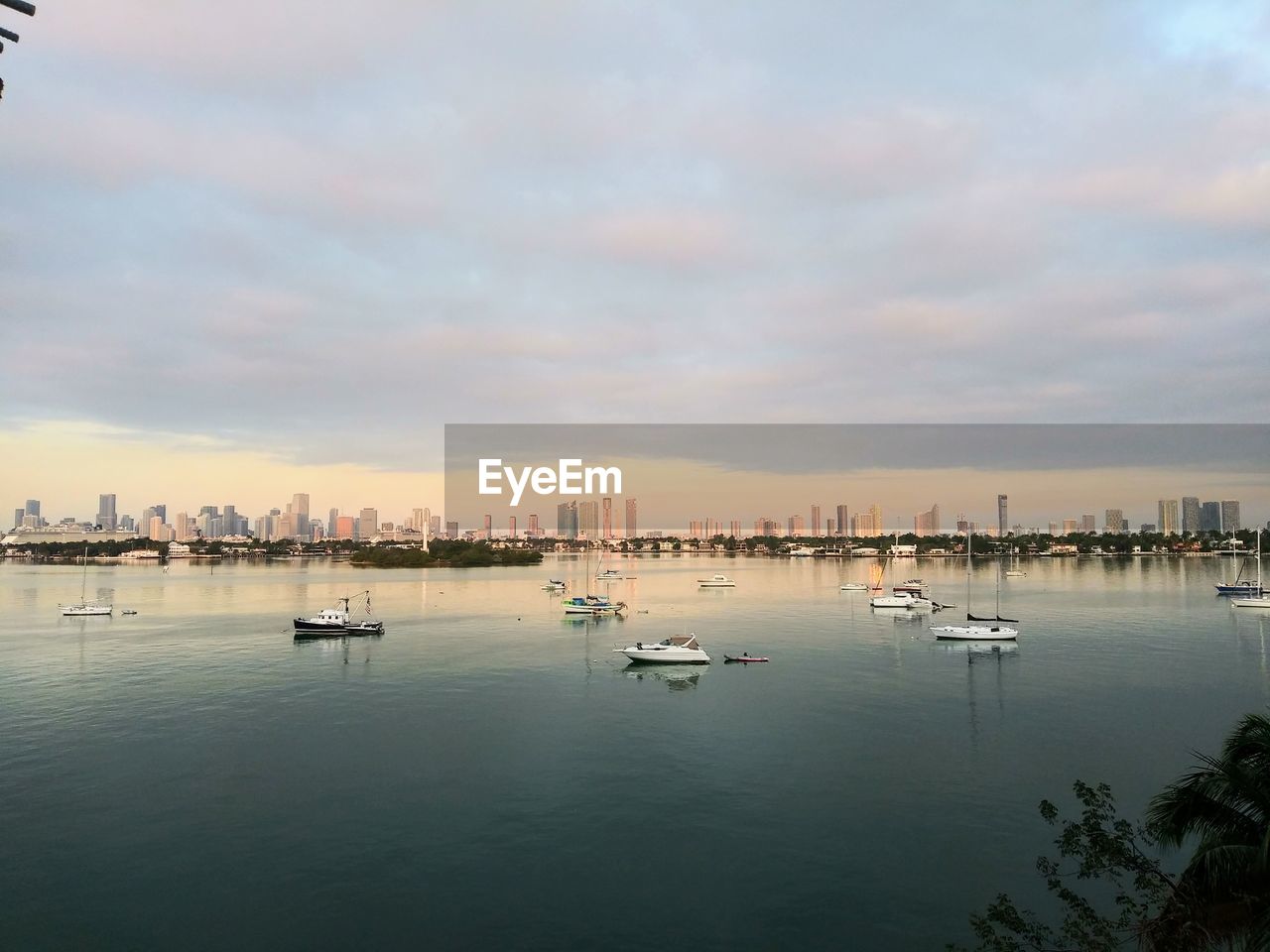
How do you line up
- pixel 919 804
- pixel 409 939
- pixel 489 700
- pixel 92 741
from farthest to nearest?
pixel 489 700 → pixel 92 741 → pixel 919 804 → pixel 409 939

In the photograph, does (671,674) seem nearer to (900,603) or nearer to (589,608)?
(589,608)

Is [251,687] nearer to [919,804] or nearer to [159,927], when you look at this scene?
[159,927]

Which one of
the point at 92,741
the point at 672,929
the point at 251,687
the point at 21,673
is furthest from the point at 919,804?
the point at 21,673

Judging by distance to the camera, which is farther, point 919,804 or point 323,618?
point 323,618

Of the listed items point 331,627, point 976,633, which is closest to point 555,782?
point 331,627

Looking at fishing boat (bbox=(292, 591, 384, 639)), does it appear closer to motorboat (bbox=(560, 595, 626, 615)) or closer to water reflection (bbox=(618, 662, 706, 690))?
motorboat (bbox=(560, 595, 626, 615))

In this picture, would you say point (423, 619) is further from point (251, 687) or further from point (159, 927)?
point (159, 927)

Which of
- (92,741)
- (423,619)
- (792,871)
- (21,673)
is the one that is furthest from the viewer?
(423,619)
